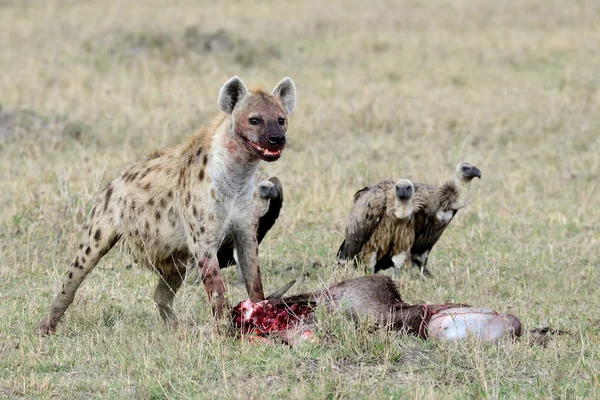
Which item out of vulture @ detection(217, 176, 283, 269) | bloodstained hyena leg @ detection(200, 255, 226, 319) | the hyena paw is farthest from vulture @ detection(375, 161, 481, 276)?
the hyena paw

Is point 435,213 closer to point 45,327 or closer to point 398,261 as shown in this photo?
point 398,261

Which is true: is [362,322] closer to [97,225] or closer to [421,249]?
[97,225]

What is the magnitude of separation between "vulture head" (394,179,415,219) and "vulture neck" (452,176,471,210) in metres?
0.37

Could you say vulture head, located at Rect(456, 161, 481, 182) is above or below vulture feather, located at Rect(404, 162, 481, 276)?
above

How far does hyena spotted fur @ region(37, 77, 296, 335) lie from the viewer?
5.52m

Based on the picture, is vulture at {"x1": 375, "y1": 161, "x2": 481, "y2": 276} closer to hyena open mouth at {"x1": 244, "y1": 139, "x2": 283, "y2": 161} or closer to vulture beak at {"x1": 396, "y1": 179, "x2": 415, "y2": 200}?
vulture beak at {"x1": 396, "y1": 179, "x2": 415, "y2": 200}

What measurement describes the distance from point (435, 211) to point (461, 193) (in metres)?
0.24

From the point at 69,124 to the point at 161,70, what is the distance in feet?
10.3

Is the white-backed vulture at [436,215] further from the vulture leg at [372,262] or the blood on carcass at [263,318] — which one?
the blood on carcass at [263,318]

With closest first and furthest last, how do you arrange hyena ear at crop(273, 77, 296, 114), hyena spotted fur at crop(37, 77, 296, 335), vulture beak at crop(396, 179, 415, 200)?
hyena spotted fur at crop(37, 77, 296, 335)
hyena ear at crop(273, 77, 296, 114)
vulture beak at crop(396, 179, 415, 200)

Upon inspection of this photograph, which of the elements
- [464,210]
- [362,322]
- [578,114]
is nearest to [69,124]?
[464,210]

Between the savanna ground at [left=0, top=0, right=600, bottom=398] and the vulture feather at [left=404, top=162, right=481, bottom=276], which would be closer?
the savanna ground at [left=0, top=0, right=600, bottom=398]

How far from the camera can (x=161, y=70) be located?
14500 mm

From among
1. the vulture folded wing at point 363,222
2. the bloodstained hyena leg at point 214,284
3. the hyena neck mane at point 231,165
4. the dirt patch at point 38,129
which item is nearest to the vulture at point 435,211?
the vulture folded wing at point 363,222
